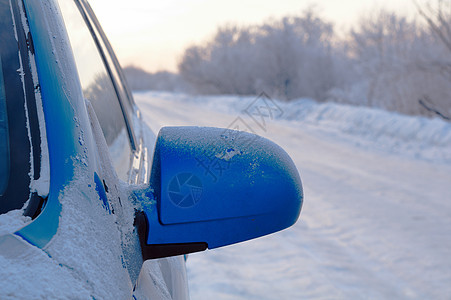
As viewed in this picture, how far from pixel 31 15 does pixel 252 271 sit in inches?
119

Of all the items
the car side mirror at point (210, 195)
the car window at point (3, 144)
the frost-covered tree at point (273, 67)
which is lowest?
the frost-covered tree at point (273, 67)

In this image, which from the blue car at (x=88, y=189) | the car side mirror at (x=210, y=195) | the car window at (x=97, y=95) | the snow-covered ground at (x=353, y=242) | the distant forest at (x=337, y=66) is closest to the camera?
the blue car at (x=88, y=189)

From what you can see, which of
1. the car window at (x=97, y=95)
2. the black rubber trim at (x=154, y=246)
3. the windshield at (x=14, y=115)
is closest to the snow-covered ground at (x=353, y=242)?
the car window at (x=97, y=95)

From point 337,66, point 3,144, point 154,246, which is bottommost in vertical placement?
point 337,66

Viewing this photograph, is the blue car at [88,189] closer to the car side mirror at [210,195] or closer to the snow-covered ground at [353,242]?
the car side mirror at [210,195]

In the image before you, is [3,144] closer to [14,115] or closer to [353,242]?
[14,115]

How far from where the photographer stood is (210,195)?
0.84 m

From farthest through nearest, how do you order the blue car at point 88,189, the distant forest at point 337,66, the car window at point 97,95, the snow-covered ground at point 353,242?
the distant forest at point 337,66 → the snow-covered ground at point 353,242 → the car window at point 97,95 → the blue car at point 88,189

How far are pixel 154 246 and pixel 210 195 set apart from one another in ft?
0.51

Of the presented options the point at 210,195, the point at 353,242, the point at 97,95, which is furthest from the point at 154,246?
the point at 353,242

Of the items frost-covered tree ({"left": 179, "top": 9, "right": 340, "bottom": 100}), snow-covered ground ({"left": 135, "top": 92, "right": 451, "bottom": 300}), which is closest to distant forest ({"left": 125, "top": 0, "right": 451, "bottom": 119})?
frost-covered tree ({"left": 179, "top": 9, "right": 340, "bottom": 100})

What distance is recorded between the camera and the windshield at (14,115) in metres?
0.76

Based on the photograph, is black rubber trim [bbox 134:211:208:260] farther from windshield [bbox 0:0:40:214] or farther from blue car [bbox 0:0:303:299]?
windshield [bbox 0:0:40:214]

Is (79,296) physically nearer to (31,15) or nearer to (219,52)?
(31,15)
